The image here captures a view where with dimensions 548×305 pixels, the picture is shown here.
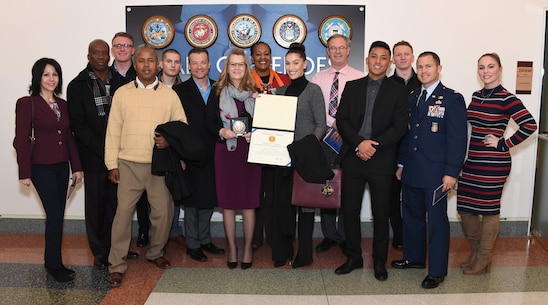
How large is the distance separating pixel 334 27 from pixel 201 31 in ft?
4.28

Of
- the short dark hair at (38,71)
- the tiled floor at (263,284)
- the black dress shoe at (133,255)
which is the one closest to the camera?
the tiled floor at (263,284)

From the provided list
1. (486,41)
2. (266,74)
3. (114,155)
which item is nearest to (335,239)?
(266,74)

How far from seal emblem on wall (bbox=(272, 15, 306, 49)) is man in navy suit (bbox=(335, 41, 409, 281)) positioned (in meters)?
1.26

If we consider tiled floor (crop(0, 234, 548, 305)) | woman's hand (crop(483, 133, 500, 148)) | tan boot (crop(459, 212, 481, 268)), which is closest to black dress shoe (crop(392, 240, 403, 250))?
tiled floor (crop(0, 234, 548, 305))

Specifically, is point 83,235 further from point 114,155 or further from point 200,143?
point 200,143

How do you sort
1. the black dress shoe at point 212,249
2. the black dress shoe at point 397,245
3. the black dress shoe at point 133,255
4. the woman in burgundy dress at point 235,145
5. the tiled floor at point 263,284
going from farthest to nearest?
the black dress shoe at point 397,245 < the black dress shoe at point 212,249 < the black dress shoe at point 133,255 < the woman in burgundy dress at point 235,145 < the tiled floor at point 263,284

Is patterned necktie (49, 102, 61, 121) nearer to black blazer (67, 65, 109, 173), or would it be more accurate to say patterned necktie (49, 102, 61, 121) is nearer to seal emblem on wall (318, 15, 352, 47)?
black blazer (67, 65, 109, 173)

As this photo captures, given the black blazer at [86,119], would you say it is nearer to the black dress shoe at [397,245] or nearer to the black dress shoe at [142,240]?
the black dress shoe at [142,240]

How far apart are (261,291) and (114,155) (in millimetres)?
1488

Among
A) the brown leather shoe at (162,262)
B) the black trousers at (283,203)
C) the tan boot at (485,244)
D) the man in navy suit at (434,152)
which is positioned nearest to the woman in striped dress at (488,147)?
the tan boot at (485,244)

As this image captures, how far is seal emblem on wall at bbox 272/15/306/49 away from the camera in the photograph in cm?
476

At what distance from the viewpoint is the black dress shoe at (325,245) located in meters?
4.46

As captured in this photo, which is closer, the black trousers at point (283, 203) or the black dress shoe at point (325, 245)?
the black trousers at point (283, 203)

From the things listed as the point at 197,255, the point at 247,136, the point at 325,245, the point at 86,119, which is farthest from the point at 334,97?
the point at 86,119
